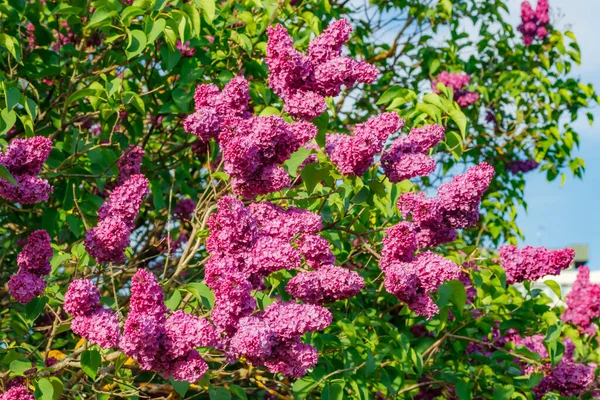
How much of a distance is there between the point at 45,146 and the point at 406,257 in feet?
3.57

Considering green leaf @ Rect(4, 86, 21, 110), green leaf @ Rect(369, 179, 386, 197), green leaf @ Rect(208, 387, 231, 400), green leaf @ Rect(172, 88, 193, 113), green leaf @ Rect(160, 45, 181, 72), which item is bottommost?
green leaf @ Rect(208, 387, 231, 400)

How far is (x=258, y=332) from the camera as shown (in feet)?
7.05

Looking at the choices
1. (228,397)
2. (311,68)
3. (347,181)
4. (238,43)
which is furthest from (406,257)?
(238,43)

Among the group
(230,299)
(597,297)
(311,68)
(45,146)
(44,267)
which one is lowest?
(44,267)

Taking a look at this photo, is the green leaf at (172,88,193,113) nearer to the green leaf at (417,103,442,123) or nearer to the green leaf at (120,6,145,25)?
the green leaf at (120,6,145,25)

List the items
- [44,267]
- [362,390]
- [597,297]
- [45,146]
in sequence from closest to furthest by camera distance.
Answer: [45,146]
[44,267]
[362,390]
[597,297]

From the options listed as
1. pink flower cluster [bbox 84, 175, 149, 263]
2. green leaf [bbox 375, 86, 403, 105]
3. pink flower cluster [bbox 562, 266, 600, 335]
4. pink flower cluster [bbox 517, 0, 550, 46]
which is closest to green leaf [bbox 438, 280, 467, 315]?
green leaf [bbox 375, 86, 403, 105]

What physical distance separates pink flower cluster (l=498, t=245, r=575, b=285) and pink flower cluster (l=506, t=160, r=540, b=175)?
328 cm

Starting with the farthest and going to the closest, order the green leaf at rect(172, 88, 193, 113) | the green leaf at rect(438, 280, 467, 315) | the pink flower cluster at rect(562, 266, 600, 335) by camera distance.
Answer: the pink flower cluster at rect(562, 266, 600, 335) → the green leaf at rect(172, 88, 193, 113) → the green leaf at rect(438, 280, 467, 315)

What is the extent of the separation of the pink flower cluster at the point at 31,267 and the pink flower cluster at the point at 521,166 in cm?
425

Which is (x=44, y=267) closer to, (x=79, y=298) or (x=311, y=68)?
(x=79, y=298)

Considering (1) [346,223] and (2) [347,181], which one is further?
(1) [346,223]

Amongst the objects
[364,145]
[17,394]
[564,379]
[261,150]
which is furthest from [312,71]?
[564,379]

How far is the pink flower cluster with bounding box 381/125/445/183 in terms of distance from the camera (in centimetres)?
271
